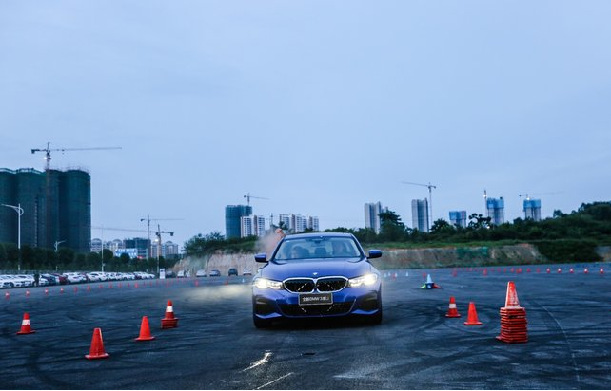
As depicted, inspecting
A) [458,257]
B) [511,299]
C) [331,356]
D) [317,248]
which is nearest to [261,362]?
[331,356]

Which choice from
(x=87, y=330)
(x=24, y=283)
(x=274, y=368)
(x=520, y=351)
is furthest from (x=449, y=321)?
Result: (x=24, y=283)

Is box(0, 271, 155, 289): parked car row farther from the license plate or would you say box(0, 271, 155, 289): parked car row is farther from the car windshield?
the license plate

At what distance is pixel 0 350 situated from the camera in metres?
9.67

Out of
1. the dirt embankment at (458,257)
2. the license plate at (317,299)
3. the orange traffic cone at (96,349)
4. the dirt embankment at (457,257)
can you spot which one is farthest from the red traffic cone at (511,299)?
the dirt embankment at (458,257)

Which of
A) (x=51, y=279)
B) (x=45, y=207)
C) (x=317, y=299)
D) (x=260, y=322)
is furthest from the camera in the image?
(x=45, y=207)

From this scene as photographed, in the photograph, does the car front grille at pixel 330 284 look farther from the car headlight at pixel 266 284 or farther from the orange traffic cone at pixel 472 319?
the orange traffic cone at pixel 472 319

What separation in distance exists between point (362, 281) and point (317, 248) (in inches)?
67.8

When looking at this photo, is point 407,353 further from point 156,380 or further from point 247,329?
point 247,329

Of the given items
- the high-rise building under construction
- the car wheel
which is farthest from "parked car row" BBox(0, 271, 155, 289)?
the car wheel

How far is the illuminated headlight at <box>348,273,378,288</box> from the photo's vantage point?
1006 cm

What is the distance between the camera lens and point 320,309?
998 centimetres

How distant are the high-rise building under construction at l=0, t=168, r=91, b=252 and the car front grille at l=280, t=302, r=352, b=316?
118861mm

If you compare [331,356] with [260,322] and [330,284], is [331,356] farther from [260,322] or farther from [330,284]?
[260,322]

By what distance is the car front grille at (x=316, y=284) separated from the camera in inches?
393
